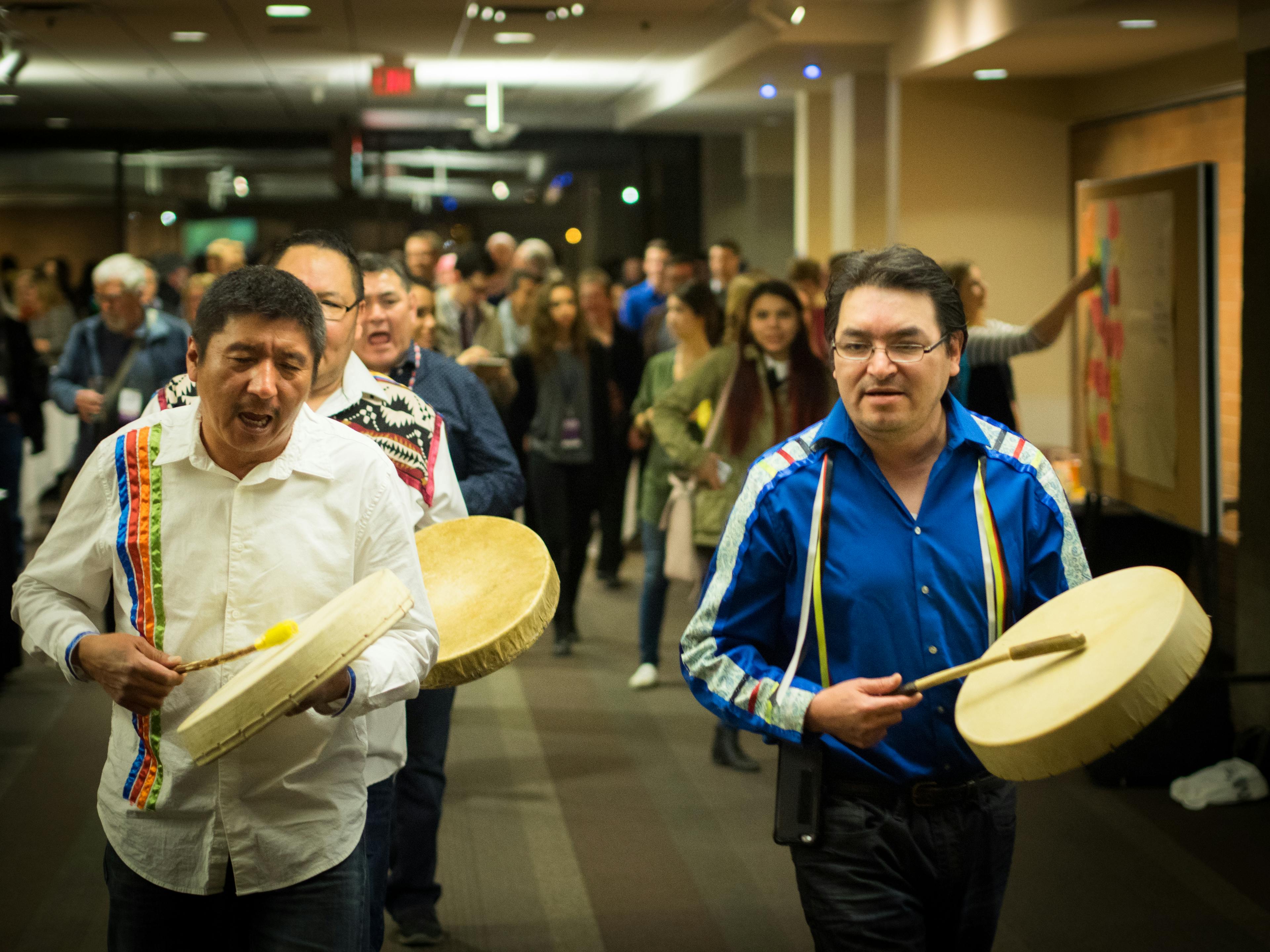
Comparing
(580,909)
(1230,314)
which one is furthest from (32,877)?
(1230,314)

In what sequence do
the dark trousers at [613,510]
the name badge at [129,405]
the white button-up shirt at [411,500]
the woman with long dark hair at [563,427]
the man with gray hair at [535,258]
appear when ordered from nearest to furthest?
the white button-up shirt at [411,500]
the name badge at [129,405]
the woman with long dark hair at [563,427]
the dark trousers at [613,510]
the man with gray hair at [535,258]

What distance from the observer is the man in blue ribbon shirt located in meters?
1.97

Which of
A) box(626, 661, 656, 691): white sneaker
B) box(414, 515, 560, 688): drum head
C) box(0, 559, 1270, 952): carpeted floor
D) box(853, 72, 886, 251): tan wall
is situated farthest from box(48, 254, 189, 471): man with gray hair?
box(853, 72, 886, 251): tan wall

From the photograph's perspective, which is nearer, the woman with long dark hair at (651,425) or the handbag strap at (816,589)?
the handbag strap at (816,589)

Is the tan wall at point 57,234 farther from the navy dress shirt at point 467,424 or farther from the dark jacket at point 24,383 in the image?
the navy dress shirt at point 467,424

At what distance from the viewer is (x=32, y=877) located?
13.4 feet

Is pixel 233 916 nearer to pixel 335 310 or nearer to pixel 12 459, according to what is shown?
pixel 335 310

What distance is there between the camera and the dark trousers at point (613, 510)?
7000mm

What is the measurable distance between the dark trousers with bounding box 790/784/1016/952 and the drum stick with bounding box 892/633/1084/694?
0.95 ft

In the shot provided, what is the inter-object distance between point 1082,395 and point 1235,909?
2788mm

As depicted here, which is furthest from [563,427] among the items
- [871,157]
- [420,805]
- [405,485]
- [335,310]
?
[871,157]

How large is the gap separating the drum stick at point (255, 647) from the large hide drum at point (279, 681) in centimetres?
4

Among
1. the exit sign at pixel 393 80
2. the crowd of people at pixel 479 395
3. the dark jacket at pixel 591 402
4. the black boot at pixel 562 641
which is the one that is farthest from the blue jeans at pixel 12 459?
the exit sign at pixel 393 80

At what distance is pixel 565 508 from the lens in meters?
6.64
